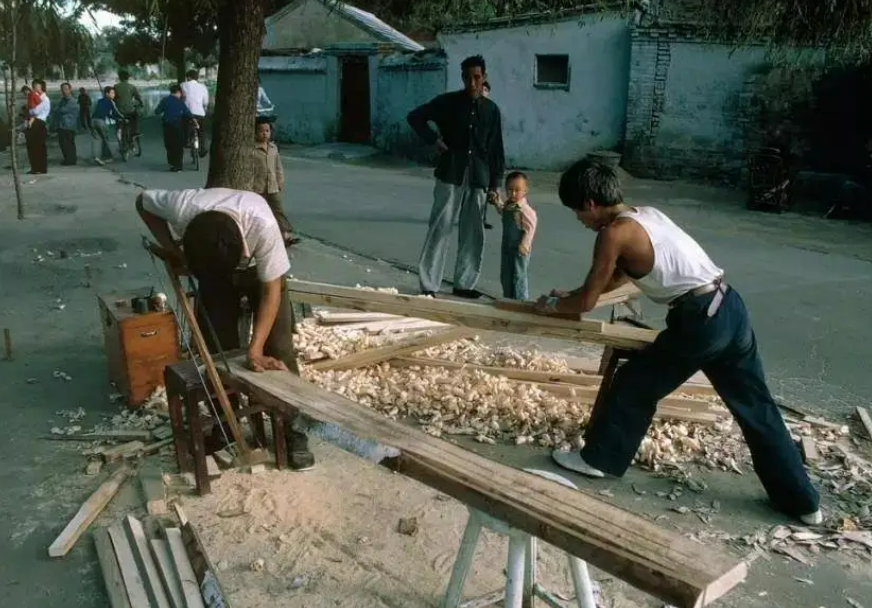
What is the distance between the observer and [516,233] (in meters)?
6.64

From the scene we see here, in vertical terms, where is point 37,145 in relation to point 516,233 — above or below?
above

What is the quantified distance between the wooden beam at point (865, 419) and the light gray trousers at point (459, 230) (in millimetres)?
3454

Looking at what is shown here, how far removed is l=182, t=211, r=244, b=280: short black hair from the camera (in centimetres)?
375

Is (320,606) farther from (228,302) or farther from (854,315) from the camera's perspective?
(854,315)

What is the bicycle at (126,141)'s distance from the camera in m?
18.9

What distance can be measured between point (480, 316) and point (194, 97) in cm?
1515

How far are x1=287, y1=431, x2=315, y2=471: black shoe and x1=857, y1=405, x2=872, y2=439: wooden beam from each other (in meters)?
3.52

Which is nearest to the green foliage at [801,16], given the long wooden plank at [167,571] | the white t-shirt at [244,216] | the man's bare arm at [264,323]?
the white t-shirt at [244,216]

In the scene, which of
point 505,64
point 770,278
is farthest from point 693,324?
point 505,64

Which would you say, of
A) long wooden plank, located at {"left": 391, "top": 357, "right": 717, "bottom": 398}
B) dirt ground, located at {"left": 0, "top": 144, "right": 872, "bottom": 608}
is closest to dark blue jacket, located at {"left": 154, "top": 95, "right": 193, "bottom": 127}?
dirt ground, located at {"left": 0, "top": 144, "right": 872, "bottom": 608}

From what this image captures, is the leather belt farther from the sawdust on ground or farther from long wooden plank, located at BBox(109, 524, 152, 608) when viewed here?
long wooden plank, located at BBox(109, 524, 152, 608)

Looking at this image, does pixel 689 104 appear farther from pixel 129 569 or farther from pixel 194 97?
pixel 129 569

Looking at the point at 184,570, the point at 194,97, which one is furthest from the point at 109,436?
the point at 194,97

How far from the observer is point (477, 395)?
17.2 ft
